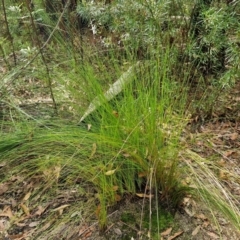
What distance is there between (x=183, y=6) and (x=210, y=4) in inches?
8.7

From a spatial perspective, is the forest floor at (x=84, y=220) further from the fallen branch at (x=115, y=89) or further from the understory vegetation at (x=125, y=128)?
the fallen branch at (x=115, y=89)

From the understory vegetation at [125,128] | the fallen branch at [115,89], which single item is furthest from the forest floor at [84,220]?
the fallen branch at [115,89]

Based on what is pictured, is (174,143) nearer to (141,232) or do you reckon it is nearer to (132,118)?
(132,118)

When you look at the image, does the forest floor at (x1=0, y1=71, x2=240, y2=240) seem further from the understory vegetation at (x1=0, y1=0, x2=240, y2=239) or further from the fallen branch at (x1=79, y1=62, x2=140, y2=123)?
the fallen branch at (x1=79, y1=62, x2=140, y2=123)

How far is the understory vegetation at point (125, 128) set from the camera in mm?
1674

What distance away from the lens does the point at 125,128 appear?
1.63 meters

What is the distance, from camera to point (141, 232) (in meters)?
1.71

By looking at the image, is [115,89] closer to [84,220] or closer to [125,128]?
[125,128]

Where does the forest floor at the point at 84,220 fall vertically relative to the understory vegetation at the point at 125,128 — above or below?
below

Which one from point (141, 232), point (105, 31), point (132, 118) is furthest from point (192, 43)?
point (141, 232)

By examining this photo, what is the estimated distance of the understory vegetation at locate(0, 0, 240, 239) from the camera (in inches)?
65.9

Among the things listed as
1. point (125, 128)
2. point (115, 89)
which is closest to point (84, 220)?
point (125, 128)

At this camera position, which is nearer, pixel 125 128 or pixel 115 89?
pixel 125 128

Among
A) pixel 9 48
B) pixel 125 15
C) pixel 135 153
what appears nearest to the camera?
pixel 135 153
